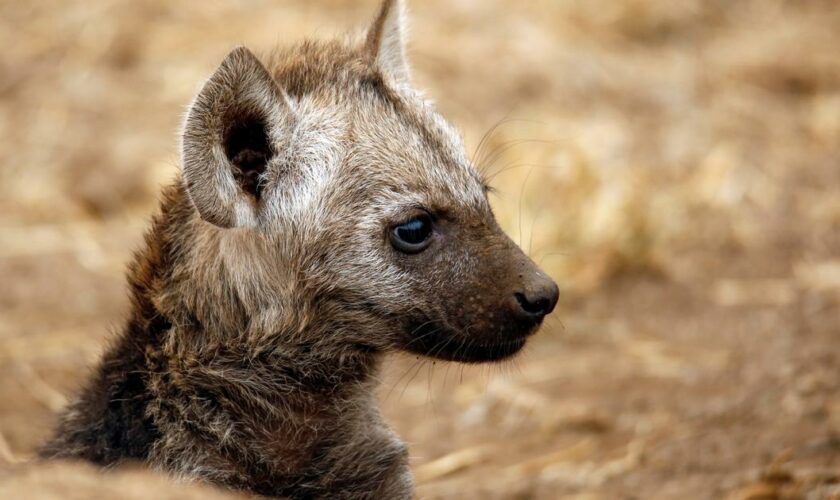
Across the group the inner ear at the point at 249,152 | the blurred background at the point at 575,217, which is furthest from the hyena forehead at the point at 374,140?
the blurred background at the point at 575,217

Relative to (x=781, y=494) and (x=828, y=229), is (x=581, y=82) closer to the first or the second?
(x=828, y=229)

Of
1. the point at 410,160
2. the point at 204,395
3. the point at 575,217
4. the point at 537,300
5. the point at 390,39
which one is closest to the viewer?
the point at 537,300

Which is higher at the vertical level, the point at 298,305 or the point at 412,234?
the point at 412,234

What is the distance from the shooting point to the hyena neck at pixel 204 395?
170 inches

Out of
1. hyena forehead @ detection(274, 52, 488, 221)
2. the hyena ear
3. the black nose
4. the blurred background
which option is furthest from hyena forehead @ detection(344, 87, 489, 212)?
the blurred background

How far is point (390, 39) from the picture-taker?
5.24m

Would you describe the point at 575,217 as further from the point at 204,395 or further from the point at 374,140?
the point at 204,395

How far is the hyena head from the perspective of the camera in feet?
14.2

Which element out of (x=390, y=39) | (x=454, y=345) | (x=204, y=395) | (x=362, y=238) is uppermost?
(x=390, y=39)

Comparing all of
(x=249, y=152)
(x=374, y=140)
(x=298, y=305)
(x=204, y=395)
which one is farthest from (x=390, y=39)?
(x=204, y=395)

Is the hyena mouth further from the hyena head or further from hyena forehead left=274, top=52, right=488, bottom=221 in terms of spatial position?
hyena forehead left=274, top=52, right=488, bottom=221

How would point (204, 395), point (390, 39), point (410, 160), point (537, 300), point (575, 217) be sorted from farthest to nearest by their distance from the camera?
point (575, 217) < point (390, 39) < point (410, 160) < point (204, 395) < point (537, 300)

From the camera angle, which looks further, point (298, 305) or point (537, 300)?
point (298, 305)

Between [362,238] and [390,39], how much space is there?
117 centimetres
